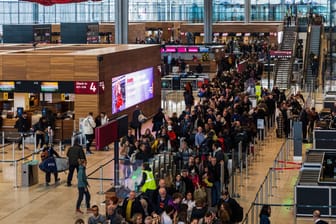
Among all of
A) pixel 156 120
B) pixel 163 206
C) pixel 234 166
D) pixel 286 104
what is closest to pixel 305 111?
pixel 286 104

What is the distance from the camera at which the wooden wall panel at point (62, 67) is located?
102 feet

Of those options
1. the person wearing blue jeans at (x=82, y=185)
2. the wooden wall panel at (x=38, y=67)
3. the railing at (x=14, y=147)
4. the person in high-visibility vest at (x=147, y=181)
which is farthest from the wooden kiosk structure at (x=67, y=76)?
the person in high-visibility vest at (x=147, y=181)

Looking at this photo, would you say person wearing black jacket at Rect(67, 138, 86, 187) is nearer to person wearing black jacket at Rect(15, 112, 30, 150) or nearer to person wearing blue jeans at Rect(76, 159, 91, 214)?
person wearing blue jeans at Rect(76, 159, 91, 214)

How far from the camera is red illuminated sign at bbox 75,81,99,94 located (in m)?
30.8

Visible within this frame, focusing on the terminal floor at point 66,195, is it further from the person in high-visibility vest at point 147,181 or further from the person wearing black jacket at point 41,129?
the person in high-visibility vest at point 147,181

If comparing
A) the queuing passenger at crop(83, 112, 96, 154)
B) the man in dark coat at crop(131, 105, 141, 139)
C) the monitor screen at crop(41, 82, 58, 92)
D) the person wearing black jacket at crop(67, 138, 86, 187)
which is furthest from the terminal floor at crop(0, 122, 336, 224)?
the monitor screen at crop(41, 82, 58, 92)

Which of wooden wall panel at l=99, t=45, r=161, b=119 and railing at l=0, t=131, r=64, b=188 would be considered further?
wooden wall panel at l=99, t=45, r=161, b=119

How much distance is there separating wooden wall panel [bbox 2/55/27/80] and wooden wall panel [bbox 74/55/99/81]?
213 cm

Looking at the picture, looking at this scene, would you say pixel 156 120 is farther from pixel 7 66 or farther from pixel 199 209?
pixel 199 209

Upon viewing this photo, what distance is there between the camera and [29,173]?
23.2 m

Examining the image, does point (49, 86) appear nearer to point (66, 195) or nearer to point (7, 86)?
point (7, 86)

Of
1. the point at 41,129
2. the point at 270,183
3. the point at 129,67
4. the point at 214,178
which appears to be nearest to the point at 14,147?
the point at 41,129

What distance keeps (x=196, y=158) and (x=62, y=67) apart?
1270 centimetres

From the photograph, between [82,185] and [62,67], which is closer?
[82,185]
